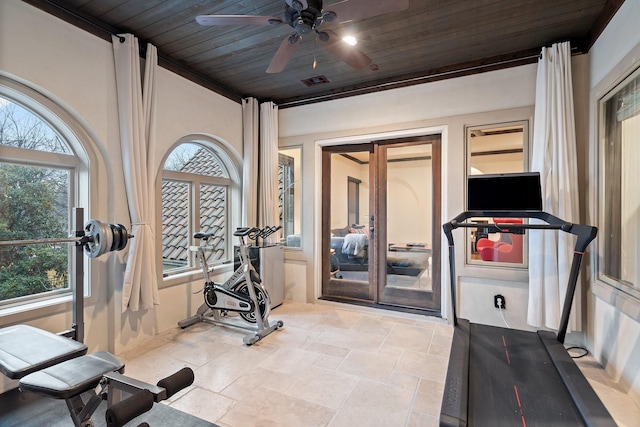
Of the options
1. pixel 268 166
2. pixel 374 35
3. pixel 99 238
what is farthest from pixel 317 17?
pixel 268 166

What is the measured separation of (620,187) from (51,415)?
462cm

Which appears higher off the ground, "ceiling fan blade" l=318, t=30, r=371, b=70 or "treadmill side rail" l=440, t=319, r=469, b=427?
"ceiling fan blade" l=318, t=30, r=371, b=70

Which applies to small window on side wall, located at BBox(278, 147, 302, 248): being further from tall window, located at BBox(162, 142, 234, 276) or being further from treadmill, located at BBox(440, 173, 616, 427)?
treadmill, located at BBox(440, 173, 616, 427)

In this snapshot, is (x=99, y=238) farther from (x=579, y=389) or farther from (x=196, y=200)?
(x=579, y=389)

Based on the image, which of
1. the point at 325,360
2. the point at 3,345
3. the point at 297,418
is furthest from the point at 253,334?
the point at 3,345

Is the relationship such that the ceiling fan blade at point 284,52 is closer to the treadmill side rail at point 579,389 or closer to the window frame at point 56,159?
the window frame at point 56,159

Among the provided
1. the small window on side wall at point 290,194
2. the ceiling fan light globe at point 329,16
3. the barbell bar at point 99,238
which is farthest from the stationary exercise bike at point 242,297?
the ceiling fan light globe at point 329,16

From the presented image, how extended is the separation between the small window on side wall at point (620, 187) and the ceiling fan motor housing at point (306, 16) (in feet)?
7.90

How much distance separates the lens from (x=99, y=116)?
2.84 meters

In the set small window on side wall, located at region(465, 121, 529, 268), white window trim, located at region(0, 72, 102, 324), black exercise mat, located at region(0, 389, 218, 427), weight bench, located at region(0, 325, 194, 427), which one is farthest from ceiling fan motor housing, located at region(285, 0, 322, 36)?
black exercise mat, located at region(0, 389, 218, 427)

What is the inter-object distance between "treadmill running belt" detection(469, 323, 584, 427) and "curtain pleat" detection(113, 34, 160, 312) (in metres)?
2.95

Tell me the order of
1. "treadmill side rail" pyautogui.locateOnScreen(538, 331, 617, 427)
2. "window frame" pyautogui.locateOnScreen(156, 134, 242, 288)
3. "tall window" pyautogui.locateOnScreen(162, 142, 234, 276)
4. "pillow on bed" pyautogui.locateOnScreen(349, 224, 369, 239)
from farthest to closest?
"pillow on bed" pyautogui.locateOnScreen(349, 224, 369, 239) → "tall window" pyautogui.locateOnScreen(162, 142, 234, 276) → "window frame" pyautogui.locateOnScreen(156, 134, 242, 288) → "treadmill side rail" pyautogui.locateOnScreen(538, 331, 617, 427)

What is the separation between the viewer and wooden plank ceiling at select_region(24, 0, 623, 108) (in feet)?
8.62

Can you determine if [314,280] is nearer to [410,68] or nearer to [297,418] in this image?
[297,418]
